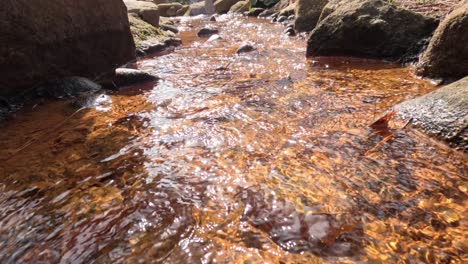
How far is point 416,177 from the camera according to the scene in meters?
2.91

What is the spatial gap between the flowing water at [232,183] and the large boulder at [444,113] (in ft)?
0.49

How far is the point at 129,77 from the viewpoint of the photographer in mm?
6449

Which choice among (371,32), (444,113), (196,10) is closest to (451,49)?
(444,113)

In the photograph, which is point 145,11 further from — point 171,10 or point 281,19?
point 171,10

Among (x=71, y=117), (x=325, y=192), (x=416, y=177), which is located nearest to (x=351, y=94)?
(x=416, y=177)

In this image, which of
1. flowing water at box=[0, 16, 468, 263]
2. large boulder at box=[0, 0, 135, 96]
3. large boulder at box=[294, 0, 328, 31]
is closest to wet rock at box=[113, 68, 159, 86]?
large boulder at box=[0, 0, 135, 96]

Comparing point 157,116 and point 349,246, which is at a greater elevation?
point 349,246

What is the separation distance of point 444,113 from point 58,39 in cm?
609

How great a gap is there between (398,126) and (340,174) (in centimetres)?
134

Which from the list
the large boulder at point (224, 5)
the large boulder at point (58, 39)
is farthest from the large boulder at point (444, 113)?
the large boulder at point (224, 5)

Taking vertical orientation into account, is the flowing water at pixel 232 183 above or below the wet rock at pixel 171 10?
above

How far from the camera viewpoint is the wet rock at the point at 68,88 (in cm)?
550

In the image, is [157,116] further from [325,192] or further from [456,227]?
[456,227]

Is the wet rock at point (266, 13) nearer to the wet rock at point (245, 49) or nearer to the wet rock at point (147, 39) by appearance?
the wet rock at point (147, 39)
